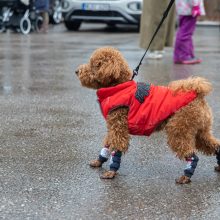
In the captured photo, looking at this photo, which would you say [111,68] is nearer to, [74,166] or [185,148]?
[185,148]

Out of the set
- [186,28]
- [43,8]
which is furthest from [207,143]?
[43,8]

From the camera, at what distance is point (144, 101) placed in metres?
4.35

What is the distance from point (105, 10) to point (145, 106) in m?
12.9

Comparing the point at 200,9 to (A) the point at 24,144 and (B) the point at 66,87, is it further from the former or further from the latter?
(A) the point at 24,144

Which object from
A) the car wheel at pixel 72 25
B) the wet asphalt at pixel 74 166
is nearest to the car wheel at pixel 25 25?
the car wheel at pixel 72 25

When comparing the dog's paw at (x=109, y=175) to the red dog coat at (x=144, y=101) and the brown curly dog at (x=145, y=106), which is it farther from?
the red dog coat at (x=144, y=101)

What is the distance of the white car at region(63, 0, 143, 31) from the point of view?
16797 mm

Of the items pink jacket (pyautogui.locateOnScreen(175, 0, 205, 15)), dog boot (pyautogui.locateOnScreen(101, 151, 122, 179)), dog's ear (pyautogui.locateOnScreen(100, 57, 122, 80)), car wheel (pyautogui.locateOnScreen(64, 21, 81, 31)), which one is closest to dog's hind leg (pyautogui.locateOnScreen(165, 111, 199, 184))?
dog boot (pyautogui.locateOnScreen(101, 151, 122, 179))

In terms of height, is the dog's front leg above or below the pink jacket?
below

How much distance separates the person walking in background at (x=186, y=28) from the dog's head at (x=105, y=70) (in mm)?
5966

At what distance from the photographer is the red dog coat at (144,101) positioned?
14.2ft

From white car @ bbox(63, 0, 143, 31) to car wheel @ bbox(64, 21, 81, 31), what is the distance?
88 cm

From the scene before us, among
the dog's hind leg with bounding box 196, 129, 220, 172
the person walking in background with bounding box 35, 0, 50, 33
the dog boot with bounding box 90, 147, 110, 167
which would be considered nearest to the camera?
the dog's hind leg with bounding box 196, 129, 220, 172

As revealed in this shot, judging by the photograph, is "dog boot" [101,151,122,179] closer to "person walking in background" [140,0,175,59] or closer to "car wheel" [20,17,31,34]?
"person walking in background" [140,0,175,59]
